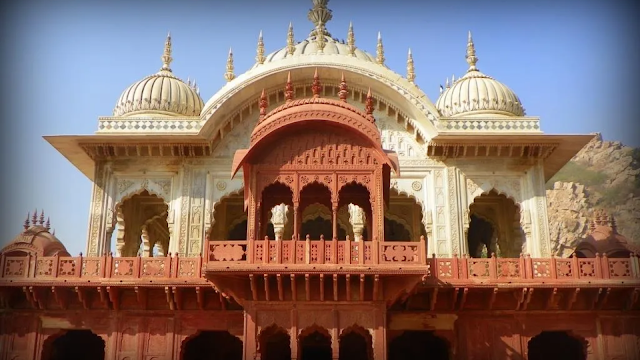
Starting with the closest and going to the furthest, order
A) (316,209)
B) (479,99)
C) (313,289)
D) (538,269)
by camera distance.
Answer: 1. (313,289)
2. (538,269)
3. (316,209)
4. (479,99)

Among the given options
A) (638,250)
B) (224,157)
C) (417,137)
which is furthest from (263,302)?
(638,250)

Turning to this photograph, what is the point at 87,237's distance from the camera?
1498 cm

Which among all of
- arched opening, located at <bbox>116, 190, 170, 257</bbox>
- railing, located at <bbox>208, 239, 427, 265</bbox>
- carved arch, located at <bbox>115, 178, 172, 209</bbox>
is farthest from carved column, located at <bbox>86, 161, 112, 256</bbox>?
railing, located at <bbox>208, 239, 427, 265</bbox>

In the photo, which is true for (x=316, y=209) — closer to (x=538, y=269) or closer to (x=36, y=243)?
(x=538, y=269)

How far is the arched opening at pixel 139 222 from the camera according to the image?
632 inches

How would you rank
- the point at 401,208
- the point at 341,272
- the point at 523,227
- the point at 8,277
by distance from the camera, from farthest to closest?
the point at 401,208
the point at 523,227
the point at 8,277
the point at 341,272

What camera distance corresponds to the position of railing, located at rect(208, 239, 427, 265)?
10922mm

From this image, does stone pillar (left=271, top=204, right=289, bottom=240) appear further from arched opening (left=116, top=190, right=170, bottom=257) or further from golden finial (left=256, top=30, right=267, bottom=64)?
golden finial (left=256, top=30, right=267, bottom=64)

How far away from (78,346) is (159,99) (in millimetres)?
5957

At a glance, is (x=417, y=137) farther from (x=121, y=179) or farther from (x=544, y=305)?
(x=121, y=179)

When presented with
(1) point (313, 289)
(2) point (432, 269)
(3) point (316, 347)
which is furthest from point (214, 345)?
(2) point (432, 269)

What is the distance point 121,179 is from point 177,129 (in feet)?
5.76

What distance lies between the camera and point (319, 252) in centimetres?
1101

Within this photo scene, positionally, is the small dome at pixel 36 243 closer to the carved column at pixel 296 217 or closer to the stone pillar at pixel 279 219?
the stone pillar at pixel 279 219
